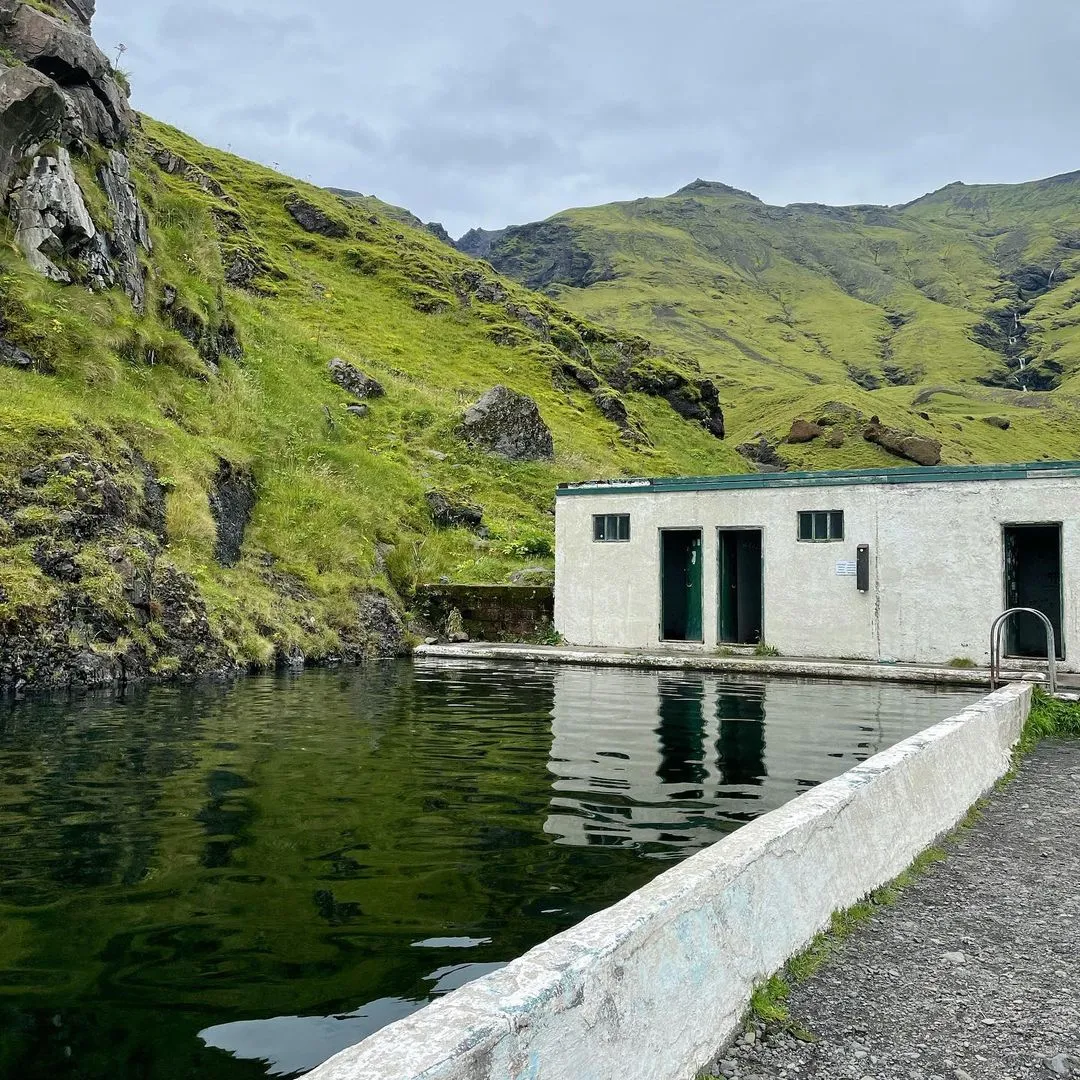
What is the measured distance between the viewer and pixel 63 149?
24.9 m

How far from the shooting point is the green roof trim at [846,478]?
20.0 m

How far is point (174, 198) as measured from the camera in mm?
34188

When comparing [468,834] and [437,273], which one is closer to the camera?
[468,834]

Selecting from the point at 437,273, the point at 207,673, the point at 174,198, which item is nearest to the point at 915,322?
the point at 437,273

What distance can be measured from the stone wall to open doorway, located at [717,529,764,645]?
5.41 meters

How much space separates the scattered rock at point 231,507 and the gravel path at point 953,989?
19736 millimetres

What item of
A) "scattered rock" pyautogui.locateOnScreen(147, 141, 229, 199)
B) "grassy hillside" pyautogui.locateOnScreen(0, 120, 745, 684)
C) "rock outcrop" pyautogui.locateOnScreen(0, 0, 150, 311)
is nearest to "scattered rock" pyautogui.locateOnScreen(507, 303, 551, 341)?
"grassy hillside" pyautogui.locateOnScreen(0, 120, 745, 684)

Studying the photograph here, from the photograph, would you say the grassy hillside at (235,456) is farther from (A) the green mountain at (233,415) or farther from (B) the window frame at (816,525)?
(B) the window frame at (816,525)

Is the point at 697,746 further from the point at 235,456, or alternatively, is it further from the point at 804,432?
the point at 804,432

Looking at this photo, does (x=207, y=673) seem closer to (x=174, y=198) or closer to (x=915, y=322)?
(x=174, y=198)

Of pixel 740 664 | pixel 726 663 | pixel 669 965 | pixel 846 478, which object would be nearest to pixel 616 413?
pixel 846 478

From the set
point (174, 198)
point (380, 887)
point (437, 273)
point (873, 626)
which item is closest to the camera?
point (380, 887)

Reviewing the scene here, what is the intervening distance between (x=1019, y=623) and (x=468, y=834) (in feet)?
64.2

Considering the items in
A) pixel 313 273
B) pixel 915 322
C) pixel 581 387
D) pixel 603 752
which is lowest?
pixel 603 752
